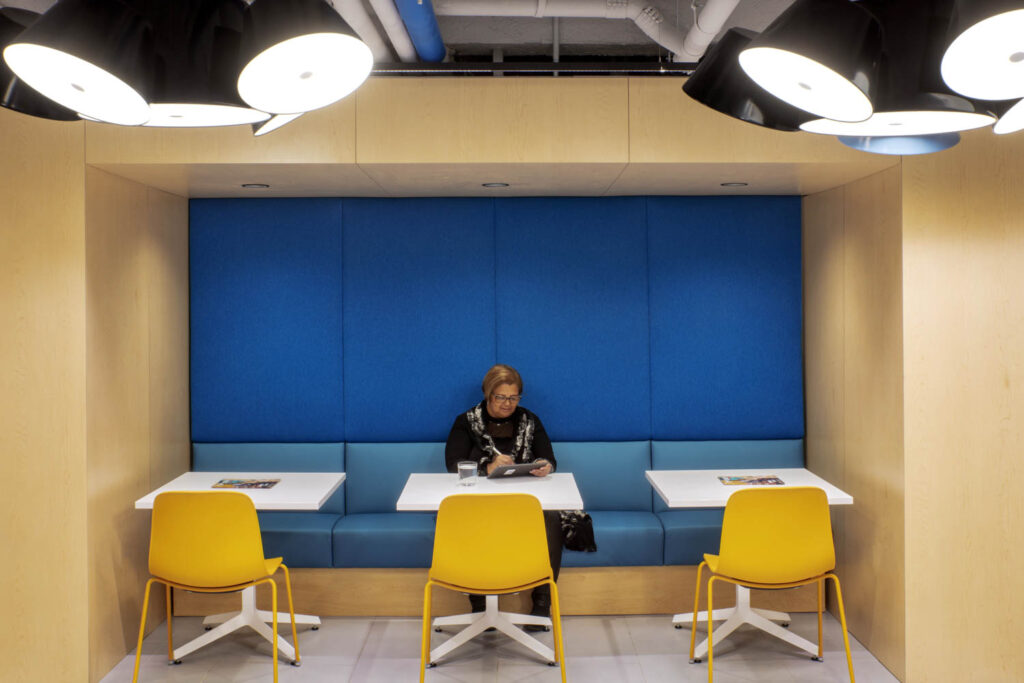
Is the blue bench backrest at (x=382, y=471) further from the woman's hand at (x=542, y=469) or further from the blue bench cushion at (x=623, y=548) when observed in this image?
the blue bench cushion at (x=623, y=548)

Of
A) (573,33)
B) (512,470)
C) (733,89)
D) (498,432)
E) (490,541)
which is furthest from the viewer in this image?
(573,33)

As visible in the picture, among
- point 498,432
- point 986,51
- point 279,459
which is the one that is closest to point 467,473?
point 498,432

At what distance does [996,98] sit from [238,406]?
3.87 m

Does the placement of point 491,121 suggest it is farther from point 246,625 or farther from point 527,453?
point 246,625

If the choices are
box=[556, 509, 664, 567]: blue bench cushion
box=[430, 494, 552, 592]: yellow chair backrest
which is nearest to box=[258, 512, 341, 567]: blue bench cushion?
box=[430, 494, 552, 592]: yellow chair backrest

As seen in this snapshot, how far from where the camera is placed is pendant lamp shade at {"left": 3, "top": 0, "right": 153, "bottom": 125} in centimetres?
143

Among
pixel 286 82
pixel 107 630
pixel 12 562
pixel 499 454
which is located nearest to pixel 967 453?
pixel 499 454

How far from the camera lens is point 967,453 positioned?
3.26 meters

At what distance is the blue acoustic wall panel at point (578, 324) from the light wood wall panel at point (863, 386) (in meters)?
0.97

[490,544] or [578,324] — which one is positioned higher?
[578,324]

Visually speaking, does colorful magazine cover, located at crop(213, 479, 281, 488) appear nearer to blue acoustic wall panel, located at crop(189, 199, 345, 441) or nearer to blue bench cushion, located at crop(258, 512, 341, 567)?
blue bench cushion, located at crop(258, 512, 341, 567)

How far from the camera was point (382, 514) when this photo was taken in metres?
4.13

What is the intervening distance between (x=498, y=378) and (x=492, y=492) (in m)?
0.79

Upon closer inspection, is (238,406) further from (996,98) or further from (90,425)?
(996,98)
